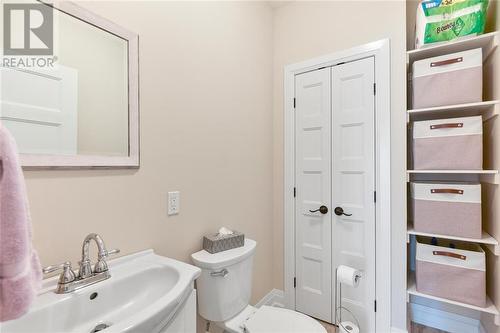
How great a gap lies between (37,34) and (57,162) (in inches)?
19.0

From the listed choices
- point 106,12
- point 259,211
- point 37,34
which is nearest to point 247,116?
point 259,211

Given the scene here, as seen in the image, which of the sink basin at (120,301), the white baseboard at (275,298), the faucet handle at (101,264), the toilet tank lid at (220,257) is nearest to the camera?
the sink basin at (120,301)

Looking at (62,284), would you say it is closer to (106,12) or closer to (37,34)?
(37,34)

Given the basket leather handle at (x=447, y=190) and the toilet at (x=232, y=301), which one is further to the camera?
the basket leather handle at (x=447, y=190)

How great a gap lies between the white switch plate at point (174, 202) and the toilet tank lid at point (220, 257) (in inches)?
10.9

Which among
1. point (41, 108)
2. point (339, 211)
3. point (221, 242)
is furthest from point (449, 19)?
point (41, 108)

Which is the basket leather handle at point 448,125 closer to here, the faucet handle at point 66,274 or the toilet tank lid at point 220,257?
the toilet tank lid at point 220,257

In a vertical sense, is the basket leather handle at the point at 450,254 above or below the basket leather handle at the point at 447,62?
below

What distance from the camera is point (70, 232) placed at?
1010 millimetres

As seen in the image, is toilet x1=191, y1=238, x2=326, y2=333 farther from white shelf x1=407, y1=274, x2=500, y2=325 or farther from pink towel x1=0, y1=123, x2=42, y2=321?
pink towel x1=0, y1=123, x2=42, y2=321

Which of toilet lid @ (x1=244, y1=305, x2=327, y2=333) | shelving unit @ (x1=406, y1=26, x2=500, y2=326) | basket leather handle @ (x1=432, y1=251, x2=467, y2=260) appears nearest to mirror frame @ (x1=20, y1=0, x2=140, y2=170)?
toilet lid @ (x1=244, y1=305, x2=327, y2=333)

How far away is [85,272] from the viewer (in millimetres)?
956

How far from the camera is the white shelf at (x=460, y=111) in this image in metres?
1.47

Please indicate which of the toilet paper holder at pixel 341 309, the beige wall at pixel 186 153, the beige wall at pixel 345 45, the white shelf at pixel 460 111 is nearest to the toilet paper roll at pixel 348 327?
the toilet paper holder at pixel 341 309
